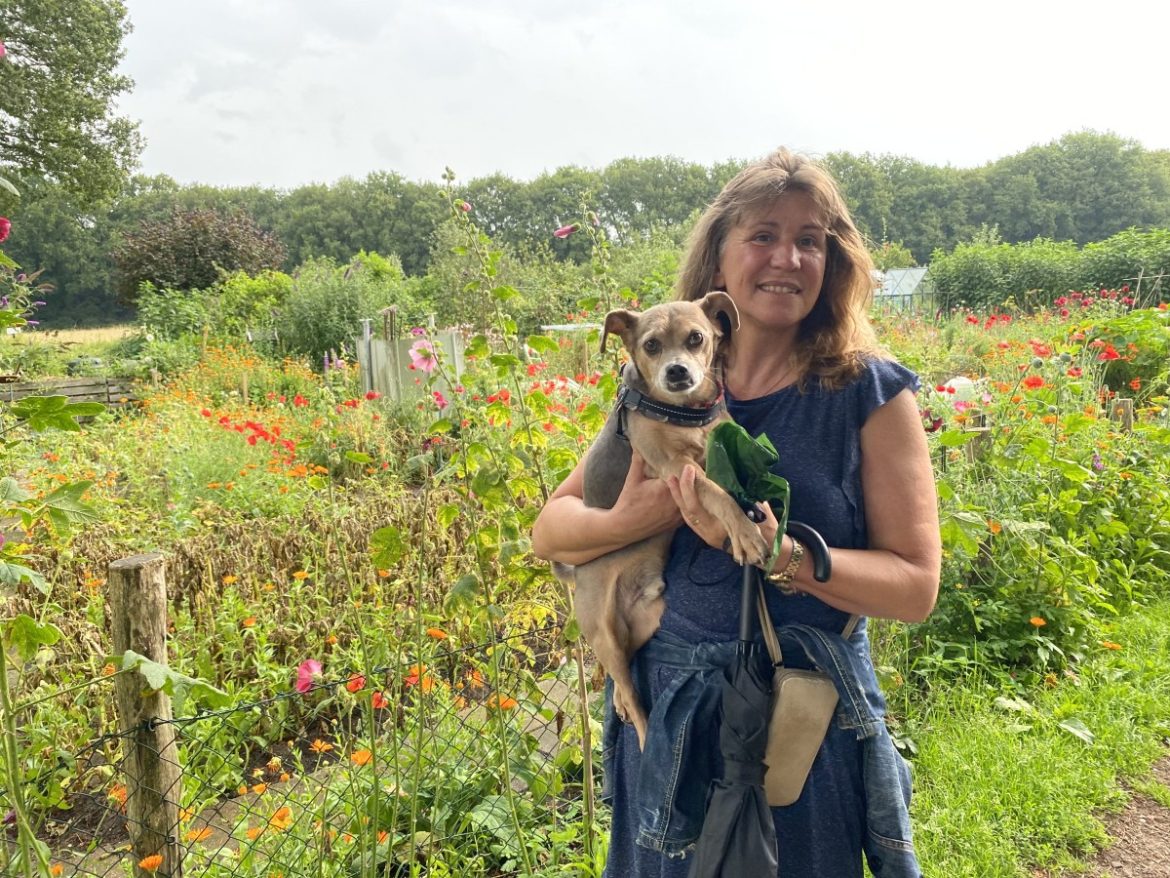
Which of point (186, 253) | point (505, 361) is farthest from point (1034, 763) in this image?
point (186, 253)

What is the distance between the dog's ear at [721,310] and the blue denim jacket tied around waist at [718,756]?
81 cm

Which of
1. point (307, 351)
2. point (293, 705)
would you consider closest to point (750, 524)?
point (293, 705)

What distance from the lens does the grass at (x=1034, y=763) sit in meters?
2.93

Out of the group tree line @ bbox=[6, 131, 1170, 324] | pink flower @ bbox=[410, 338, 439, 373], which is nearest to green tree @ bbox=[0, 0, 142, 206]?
tree line @ bbox=[6, 131, 1170, 324]

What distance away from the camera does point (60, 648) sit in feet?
12.4

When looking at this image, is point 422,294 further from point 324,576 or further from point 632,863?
point 632,863

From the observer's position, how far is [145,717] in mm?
2076

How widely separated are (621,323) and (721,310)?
345 millimetres

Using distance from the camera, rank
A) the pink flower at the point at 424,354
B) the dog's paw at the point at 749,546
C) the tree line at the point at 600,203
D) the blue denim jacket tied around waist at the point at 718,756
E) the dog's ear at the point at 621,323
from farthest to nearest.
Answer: the tree line at the point at 600,203
the pink flower at the point at 424,354
the dog's ear at the point at 621,323
the blue denim jacket tied around waist at the point at 718,756
the dog's paw at the point at 749,546

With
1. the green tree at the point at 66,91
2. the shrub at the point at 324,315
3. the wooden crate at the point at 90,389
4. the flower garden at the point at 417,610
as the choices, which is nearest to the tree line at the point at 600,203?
the green tree at the point at 66,91

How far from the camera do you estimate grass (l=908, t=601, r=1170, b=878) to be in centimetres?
293

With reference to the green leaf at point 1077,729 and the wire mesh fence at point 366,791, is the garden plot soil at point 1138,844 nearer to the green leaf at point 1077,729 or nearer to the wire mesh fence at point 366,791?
the green leaf at point 1077,729

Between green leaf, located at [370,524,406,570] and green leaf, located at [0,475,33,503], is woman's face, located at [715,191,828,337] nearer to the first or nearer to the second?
green leaf, located at [370,524,406,570]

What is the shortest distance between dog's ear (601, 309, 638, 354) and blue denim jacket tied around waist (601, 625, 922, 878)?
3.22 ft
